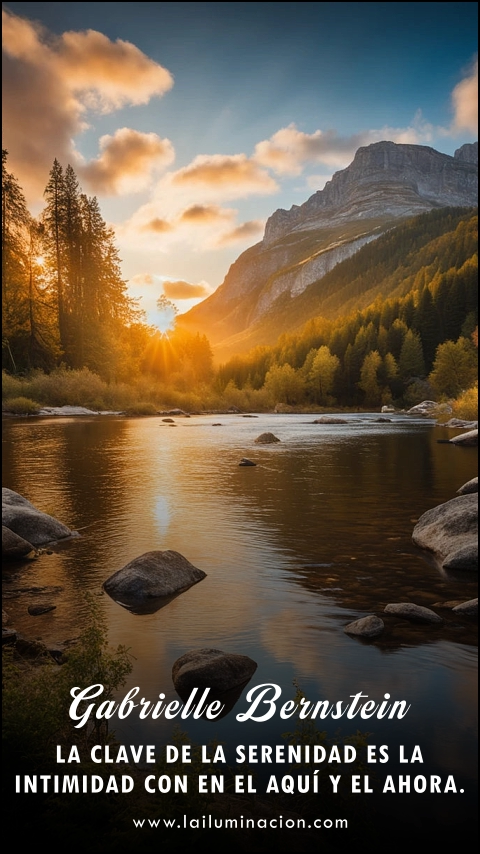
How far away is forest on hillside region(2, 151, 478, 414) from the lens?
60.6 metres

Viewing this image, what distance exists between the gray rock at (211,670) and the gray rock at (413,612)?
2.88 meters

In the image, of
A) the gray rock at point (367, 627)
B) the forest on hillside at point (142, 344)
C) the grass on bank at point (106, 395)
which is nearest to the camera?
the gray rock at point (367, 627)

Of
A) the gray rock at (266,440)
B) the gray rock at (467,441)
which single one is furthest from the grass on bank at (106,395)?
the gray rock at (266,440)

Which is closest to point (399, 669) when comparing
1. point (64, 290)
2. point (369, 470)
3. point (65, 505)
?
point (65, 505)

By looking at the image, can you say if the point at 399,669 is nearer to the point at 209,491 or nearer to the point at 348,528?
the point at 348,528

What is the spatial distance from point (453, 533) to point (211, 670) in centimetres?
776

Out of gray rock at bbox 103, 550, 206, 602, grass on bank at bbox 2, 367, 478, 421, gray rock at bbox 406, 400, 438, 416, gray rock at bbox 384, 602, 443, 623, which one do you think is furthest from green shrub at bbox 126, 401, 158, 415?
gray rock at bbox 384, 602, 443, 623

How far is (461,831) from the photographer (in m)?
4.31

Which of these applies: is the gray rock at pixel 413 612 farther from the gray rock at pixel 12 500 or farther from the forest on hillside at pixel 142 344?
the forest on hillside at pixel 142 344

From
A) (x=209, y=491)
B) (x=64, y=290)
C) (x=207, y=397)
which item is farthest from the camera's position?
(x=207, y=397)

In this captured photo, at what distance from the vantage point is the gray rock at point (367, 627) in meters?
8.00

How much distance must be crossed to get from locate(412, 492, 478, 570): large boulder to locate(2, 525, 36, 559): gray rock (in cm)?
911

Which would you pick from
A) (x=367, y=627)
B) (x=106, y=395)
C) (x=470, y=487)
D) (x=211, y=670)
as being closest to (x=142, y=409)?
(x=106, y=395)

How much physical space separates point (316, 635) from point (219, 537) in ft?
21.1
